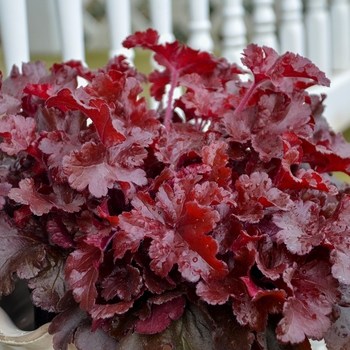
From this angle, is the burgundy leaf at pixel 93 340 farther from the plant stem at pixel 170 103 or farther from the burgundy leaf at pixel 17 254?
the plant stem at pixel 170 103

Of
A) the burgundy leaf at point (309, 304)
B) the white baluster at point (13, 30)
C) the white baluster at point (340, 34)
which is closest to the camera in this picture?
the burgundy leaf at point (309, 304)

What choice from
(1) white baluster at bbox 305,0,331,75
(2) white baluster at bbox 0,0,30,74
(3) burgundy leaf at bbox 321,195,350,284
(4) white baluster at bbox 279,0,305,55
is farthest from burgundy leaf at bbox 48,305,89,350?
(1) white baluster at bbox 305,0,331,75

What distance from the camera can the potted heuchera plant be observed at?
41cm

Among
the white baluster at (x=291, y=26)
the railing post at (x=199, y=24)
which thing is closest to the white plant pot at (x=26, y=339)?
the railing post at (x=199, y=24)

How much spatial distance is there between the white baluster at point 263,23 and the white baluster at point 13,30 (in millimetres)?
671

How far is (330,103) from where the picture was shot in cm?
146

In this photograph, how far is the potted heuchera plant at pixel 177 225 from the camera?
0.41m

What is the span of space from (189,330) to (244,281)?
6 centimetres

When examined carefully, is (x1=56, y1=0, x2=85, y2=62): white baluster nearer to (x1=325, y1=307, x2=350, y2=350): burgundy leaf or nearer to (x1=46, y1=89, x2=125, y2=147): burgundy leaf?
(x1=46, y1=89, x2=125, y2=147): burgundy leaf

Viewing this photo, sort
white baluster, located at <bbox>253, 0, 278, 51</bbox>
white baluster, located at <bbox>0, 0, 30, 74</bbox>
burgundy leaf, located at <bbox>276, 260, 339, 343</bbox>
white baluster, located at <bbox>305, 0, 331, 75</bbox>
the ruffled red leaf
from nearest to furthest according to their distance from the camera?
burgundy leaf, located at <bbox>276, 260, 339, 343</bbox>
the ruffled red leaf
white baluster, located at <bbox>0, 0, 30, 74</bbox>
white baluster, located at <bbox>253, 0, 278, 51</bbox>
white baluster, located at <bbox>305, 0, 331, 75</bbox>

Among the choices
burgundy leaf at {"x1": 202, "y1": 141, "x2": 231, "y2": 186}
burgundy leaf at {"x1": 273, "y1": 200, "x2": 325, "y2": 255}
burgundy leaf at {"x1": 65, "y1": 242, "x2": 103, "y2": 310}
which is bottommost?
burgundy leaf at {"x1": 65, "y1": 242, "x2": 103, "y2": 310}

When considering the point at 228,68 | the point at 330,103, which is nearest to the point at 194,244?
the point at 228,68

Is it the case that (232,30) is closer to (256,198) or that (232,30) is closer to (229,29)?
(229,29)

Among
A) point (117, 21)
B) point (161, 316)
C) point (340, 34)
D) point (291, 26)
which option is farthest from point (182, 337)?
point (340, 34)
